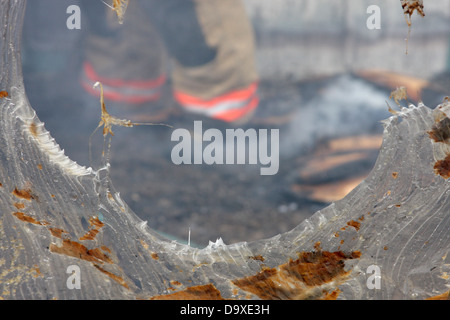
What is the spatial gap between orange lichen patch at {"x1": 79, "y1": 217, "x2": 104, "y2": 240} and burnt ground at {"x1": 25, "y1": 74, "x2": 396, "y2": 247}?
977 millimetres

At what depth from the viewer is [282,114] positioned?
8.76ft

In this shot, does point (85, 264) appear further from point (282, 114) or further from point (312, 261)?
point (282, 114)

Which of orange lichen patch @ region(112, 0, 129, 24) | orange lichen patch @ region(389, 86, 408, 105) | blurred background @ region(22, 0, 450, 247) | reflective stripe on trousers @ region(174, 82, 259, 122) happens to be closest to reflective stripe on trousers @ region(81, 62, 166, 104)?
blurred background @ region(22, 0, 450, 247)

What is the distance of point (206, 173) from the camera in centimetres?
224

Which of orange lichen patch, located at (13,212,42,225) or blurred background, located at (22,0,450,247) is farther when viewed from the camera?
blurred background, located at (22,0,450,247)

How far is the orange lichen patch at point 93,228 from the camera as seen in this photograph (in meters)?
0.63

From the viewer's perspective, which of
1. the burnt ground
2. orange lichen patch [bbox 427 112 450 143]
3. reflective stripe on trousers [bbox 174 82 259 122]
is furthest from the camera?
reflective stripe on trousers [bbox 174 82 259 122]

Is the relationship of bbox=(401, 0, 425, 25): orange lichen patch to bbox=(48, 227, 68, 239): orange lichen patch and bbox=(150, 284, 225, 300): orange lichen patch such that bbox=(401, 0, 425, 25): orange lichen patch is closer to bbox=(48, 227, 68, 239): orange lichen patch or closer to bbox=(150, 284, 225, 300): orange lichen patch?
bbox=(150, 284, 225, 300): orange lichen patch

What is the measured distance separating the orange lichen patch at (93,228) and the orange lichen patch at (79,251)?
0.7 inches

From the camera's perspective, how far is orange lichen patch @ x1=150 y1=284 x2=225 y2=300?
25.5 inches

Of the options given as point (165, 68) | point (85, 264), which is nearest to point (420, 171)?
point (85, 264)

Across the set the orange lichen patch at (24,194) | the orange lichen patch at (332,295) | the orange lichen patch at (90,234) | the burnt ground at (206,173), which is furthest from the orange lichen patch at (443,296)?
the burnt ground at (206,173)

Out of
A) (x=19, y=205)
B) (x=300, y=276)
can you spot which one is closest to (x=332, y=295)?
(x=300, y=276)

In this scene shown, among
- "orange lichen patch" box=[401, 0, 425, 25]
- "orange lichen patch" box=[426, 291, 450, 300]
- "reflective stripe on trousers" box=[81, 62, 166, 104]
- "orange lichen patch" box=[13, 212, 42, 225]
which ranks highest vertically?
"reflective stripe on trousers" box=[81, 62, 166, 104]
